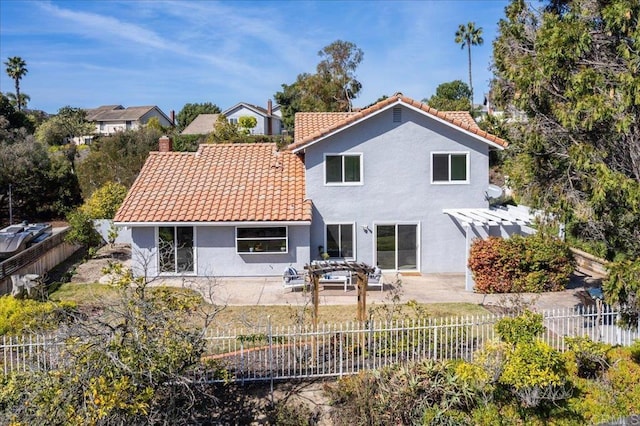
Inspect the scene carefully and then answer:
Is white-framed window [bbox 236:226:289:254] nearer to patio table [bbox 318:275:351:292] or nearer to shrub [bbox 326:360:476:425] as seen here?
patio table [bbox 318:275:351:292]

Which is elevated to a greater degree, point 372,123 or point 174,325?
point 372,123

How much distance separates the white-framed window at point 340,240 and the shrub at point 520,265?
5.84m

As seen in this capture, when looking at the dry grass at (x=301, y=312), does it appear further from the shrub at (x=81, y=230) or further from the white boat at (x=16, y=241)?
the shrub at (x=81, y=230)

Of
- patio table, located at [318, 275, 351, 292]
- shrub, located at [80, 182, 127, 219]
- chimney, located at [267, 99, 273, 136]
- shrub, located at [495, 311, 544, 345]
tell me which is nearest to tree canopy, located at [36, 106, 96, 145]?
chimney, located at [267, 99, 273, 136]

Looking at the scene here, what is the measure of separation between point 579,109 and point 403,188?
38.0ft

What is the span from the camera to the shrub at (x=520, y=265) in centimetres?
2078

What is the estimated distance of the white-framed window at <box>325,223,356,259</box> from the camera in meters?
24.7

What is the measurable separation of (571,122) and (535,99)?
1.79 meters

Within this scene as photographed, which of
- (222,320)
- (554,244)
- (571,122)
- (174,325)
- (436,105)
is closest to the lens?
(174,325)

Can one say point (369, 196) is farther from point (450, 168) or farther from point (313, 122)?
point (313, 122)

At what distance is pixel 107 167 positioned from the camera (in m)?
41.4

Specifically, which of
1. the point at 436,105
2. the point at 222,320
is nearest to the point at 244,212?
the point at 222,320

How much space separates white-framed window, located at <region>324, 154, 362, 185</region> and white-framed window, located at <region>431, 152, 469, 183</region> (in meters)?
3.48

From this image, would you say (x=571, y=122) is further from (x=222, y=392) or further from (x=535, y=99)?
(x=222, y=392)
